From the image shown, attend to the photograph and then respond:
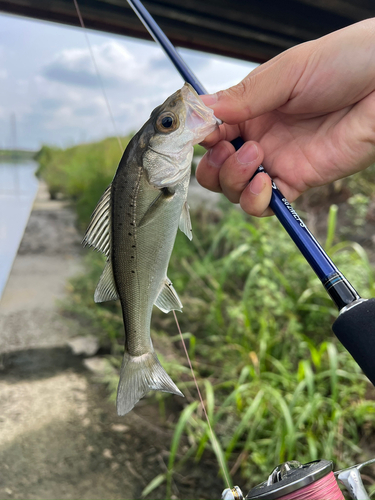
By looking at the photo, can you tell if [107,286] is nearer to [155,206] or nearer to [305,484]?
[155,206]

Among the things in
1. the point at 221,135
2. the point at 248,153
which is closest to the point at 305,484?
the point at 248,153

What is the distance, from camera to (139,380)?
27.9 inches

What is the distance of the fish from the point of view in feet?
2.37

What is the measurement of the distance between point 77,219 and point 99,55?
4.14 ft

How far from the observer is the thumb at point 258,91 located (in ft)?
3.22

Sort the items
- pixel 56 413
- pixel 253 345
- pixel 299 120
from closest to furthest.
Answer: pixel 299 120 < pixel 56 413 < pixel 253 345

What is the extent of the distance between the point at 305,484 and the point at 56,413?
6.43 ft

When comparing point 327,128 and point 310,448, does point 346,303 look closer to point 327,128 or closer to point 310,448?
point 327,128

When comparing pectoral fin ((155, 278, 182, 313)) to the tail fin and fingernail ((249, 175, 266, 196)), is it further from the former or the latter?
fingernail ((249, 175, 266, 196))

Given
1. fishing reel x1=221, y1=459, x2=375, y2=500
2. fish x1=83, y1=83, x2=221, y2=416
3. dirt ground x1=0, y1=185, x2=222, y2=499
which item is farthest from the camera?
dirt ground x1=0, y1=185, x2=222, y2=499

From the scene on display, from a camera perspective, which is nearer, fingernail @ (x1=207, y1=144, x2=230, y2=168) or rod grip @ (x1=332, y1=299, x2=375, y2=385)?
rod grip @ (x1=332, y1=299, x2=375, y2=385)

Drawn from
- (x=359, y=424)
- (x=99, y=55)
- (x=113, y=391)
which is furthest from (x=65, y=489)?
(x=99, y=55)

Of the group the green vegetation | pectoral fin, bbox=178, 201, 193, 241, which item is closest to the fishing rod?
pectoral fin, bbox=178, 201, 193, 241

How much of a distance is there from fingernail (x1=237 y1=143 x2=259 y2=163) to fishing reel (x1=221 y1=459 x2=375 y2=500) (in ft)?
2.30
